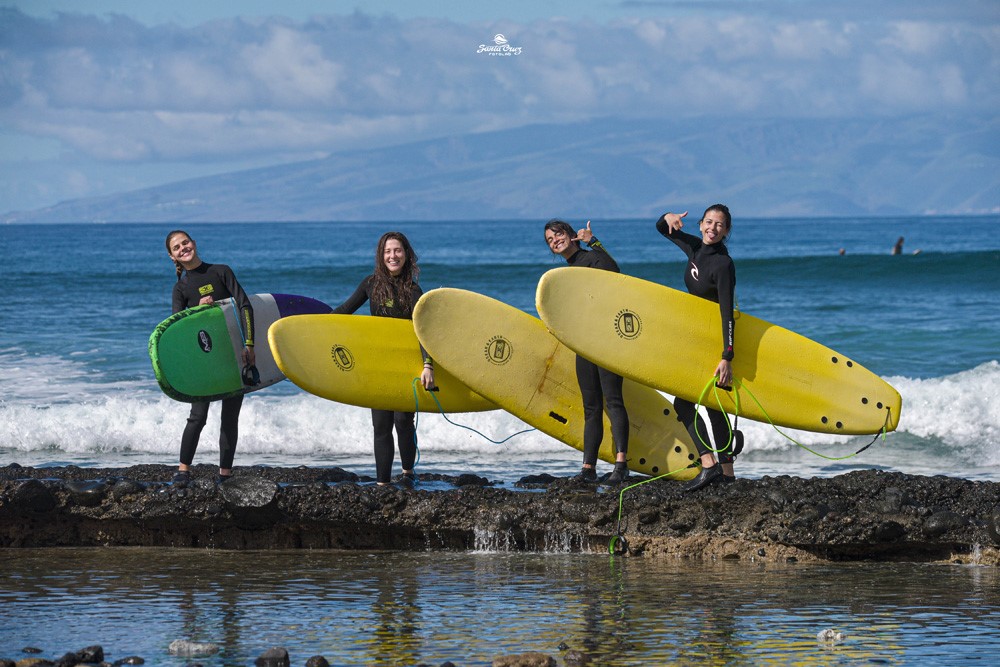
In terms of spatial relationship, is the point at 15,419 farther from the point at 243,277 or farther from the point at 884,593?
the point at 243,277

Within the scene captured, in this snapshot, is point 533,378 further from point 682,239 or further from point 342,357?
point 682,239

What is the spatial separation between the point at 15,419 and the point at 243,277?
76.5 feet

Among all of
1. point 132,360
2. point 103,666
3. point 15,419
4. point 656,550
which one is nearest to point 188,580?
point 103,666

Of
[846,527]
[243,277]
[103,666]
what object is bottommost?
[103,666]

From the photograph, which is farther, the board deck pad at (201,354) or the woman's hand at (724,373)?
the board deck pad at (201,354)

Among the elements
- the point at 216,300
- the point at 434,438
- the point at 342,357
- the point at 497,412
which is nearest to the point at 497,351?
the point at 342,357

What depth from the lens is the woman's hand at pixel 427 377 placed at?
→ 686 cm

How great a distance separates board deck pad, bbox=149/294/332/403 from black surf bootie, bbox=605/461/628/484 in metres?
2.18

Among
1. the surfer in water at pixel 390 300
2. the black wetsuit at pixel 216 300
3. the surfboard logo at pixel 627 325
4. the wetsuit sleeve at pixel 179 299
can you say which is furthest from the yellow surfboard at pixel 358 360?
the surfboard logo at pixel 627 325

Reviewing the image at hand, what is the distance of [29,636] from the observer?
4.70m

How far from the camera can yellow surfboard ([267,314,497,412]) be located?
727 cm

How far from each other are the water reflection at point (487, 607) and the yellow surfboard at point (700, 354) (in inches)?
46.4

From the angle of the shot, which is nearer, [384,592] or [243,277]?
[384,592]

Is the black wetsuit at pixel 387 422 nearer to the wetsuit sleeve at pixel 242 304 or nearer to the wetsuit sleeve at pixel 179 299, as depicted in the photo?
the wetsuit sleeve at pixel 242 304
